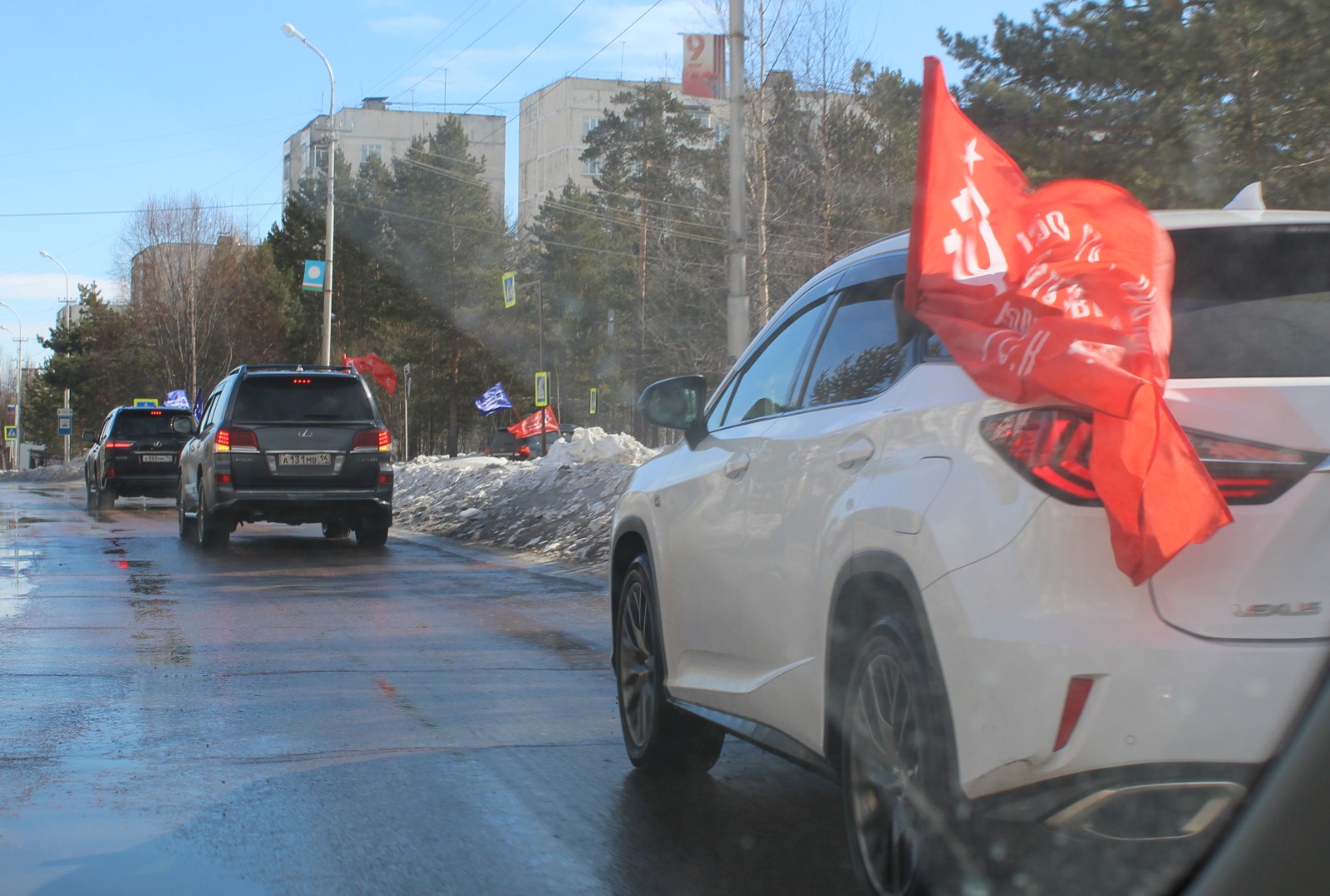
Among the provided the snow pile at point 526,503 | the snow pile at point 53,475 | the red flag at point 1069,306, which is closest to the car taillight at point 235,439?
the snow pile at point 526,503

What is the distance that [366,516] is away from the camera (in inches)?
614

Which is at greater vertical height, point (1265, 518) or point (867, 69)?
point (867, 69)

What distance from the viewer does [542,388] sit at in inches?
1066

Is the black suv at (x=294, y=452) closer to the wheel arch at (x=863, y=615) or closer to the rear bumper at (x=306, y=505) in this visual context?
the rear bumper at (x=306, y=505)

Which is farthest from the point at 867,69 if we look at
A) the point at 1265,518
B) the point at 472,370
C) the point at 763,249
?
the point at 472,370

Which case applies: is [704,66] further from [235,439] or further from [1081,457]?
[1081,457]

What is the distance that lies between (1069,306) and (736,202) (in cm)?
1347

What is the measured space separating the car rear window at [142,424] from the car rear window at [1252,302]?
24264 millimetres

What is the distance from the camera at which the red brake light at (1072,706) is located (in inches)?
104

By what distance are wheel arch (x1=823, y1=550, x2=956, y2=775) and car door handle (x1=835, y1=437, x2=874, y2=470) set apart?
0.26 metres

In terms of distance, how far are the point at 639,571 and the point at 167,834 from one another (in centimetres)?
189

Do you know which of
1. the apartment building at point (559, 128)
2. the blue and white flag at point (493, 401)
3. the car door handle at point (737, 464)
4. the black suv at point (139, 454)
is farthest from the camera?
the apartment building at point (559, 128)

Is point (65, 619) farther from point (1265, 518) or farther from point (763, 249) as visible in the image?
point (763, 249)

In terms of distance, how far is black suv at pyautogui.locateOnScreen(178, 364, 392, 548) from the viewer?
1484cm
